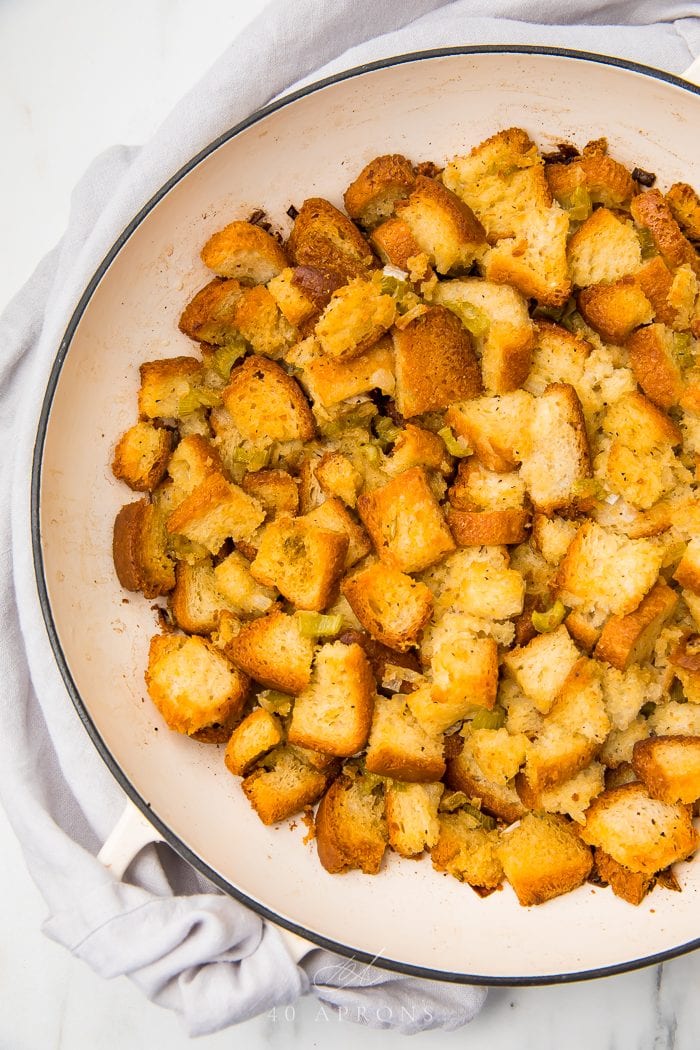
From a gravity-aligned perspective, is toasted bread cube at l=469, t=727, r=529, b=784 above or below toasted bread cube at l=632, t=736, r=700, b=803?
above

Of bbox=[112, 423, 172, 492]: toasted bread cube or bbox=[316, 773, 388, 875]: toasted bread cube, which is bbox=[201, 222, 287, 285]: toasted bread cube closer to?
bbox=[112, 423, 172, 492]: toasted bread cube

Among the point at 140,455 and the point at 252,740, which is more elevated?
the point at 140,455

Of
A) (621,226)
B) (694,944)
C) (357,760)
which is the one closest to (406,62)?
(621,226)

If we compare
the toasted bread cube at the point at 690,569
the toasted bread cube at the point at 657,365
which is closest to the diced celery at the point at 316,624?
the toasted bread cube at the point at 690,569

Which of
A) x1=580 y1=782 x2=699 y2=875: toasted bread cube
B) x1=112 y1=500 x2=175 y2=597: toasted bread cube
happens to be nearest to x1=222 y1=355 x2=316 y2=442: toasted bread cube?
x1=112 y1=500 x2=175 y2=597: toasted bread cube

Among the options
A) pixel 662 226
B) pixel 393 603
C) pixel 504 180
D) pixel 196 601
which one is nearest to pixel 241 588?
pixel 196 601

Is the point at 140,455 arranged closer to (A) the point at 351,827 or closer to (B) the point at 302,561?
(B) the point at 302,561

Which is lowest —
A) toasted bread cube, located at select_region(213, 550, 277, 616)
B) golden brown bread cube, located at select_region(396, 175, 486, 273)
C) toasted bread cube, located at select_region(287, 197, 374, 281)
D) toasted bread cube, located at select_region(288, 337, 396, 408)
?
toasted bread cube, located at select_region(213, 550, 277, 616)
